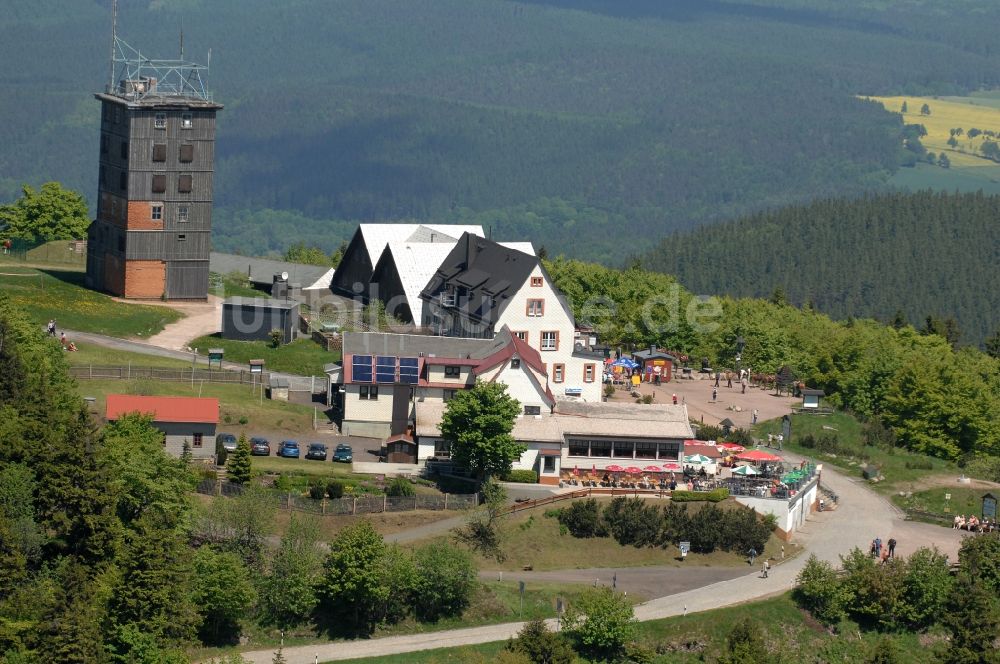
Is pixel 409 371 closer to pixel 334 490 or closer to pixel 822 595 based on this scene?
pixel 334 490

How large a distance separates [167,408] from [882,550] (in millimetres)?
41249

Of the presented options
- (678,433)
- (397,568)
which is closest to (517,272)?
(678,433)

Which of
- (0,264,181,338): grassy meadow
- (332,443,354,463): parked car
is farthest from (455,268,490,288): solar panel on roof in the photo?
(332,443,354,463): parked car

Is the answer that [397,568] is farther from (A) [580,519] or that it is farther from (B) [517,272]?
(B) [517,272]

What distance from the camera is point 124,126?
484ft

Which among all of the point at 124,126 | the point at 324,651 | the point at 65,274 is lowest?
the point at 324,651

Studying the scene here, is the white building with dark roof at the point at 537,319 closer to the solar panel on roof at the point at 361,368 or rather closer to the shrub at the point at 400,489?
the solar panel on roof at the point at 361,368

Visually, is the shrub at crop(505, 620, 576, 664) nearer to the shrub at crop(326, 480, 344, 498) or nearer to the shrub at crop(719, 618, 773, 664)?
the shrub at crop(719, 618, 773, 664)

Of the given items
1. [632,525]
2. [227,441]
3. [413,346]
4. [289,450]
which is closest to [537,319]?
[413,346]

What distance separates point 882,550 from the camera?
11162 cm

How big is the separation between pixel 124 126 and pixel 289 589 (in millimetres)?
60720

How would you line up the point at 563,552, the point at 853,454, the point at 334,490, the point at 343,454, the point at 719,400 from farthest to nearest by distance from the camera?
the point at 719,400
the point at 853,454
the point at 343,454
the point at 563,552
the point at 334,490

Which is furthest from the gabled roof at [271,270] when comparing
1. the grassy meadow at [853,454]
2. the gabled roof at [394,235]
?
the grassy meadow at [853,454]

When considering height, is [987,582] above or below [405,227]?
below
